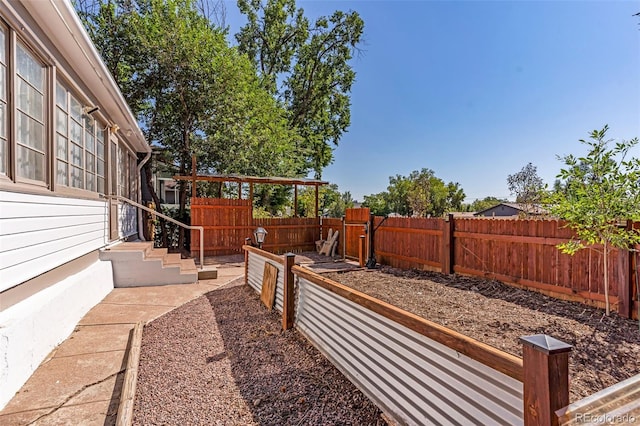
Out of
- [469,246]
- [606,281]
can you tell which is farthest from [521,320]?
[469,246]

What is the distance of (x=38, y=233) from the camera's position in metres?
3.40

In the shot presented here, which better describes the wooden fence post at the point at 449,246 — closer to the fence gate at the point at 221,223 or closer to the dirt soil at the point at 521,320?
the dirt soil at the point at 521,320

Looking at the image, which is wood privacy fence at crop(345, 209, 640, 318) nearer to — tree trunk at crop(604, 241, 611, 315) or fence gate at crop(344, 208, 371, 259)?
tree trunk at crop(604, 241, 611, 315)

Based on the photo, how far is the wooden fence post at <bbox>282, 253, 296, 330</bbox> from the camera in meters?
4.04

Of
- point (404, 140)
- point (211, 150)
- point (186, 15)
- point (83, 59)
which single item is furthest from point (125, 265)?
point (404, 140)

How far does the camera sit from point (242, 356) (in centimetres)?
338

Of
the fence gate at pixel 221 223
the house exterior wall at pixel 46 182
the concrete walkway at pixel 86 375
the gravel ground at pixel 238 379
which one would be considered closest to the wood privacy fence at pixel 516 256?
the gravel ground at pixel 238 379

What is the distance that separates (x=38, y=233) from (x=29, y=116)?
3.89ft

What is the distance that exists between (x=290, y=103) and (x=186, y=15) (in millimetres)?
9960

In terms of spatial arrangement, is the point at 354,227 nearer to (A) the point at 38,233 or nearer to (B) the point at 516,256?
Answer: (B) the point at 516,256

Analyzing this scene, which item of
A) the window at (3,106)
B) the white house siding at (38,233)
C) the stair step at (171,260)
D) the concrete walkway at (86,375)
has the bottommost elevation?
the concrete walkway at (86,375)

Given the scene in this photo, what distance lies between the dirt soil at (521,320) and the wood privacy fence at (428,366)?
153cm

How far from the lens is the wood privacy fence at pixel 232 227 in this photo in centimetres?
1102

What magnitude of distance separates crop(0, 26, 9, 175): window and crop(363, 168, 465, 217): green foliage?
2473 centimetres
